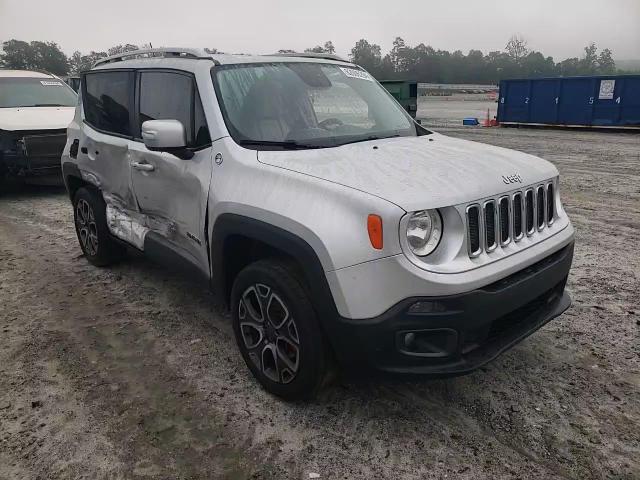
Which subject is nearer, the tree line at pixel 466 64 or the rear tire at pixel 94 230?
the rear tire at pixel 94 230

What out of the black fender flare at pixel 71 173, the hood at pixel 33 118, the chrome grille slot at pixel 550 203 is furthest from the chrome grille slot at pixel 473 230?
the hood at pixel 33 118

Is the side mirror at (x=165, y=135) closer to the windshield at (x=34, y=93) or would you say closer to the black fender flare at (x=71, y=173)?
the black fender flare at (x=71, y=173)

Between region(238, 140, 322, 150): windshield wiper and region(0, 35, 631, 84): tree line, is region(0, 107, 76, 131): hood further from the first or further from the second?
region(0, 35, 631, 84): tree line

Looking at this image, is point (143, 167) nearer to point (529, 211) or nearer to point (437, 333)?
point (437, 333)

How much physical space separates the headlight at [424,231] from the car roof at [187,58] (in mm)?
1856

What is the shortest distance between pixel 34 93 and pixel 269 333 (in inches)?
344

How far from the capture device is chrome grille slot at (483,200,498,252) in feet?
8.35

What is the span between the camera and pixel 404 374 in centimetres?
243

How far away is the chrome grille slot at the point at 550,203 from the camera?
308cm

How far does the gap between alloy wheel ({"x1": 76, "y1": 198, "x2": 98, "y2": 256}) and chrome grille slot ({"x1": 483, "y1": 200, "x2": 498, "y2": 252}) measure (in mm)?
3734

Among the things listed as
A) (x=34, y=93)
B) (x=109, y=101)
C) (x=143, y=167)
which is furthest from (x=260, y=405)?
(x=34, y=93)

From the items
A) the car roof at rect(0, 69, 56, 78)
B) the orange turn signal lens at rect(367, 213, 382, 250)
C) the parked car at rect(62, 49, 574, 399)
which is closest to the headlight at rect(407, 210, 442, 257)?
the parked car at rect(62, 49, 574, 399)

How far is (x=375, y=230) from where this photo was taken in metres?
2.30

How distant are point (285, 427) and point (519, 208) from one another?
1.71m
